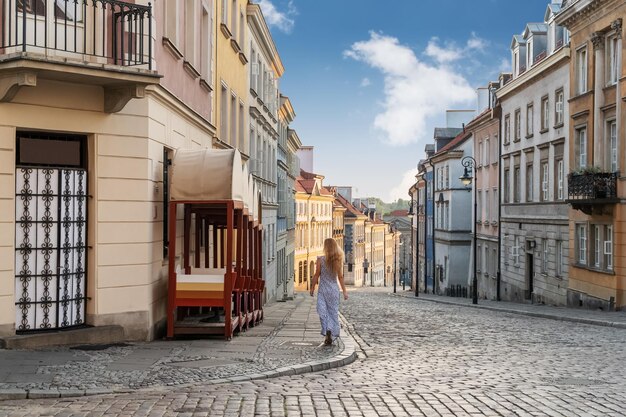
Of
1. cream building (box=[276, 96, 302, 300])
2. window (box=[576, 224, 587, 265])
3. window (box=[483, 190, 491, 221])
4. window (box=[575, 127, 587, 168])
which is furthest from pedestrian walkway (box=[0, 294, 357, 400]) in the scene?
window (box=[483, 190, 491, 221])

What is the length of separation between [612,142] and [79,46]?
828 inches

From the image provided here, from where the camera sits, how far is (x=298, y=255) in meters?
79.1

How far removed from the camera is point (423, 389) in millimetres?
10164

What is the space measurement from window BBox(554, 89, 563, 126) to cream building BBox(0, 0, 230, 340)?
24.3 metres

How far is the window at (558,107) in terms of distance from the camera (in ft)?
115

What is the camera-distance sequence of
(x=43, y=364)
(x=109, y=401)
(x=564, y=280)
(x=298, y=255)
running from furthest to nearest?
(x=298, y=255), (x=564, y=280), (x=43, y=364), (x=109, y=401)

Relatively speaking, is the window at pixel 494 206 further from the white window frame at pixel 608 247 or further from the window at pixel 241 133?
the window at pixel 241 133

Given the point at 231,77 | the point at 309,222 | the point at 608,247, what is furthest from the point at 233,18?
the point at 309,222

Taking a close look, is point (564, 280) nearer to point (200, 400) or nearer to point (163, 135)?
point (163, 135)

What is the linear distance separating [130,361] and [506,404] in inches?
195

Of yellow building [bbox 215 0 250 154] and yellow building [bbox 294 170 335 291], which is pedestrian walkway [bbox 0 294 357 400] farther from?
yellow building [bbox 294 170 335 291]

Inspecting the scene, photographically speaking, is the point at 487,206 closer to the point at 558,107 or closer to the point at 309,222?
the point at 558,107

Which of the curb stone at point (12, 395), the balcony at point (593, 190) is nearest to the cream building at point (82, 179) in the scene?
the curb stone at point (12, 395)

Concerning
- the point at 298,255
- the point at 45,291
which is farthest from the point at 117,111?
the point at 298,255
